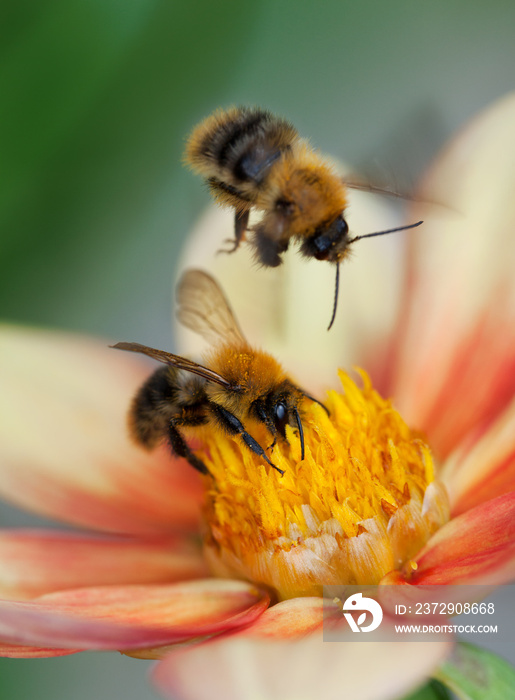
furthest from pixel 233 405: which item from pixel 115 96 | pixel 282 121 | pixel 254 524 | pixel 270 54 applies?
pixel 270 54

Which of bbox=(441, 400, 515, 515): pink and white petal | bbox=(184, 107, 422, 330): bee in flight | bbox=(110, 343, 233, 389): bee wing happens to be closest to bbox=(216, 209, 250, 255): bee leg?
bbox=(184, 107, 422, 330): bee in flight

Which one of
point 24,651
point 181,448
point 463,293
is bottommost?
point 24,651

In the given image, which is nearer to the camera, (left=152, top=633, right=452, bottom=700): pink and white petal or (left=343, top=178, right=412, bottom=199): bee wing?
(left=152, top=633, right=452, bottom=700): pink and white petal

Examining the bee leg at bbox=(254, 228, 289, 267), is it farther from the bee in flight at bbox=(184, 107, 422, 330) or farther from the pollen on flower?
the pollen on flower

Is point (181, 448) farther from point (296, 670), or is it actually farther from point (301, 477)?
point (296, 670)

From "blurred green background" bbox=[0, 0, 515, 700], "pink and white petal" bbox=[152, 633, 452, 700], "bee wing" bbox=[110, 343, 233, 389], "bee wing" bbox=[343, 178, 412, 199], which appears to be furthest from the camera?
"blurred green background" bbox=[0, 0, 515, 700]

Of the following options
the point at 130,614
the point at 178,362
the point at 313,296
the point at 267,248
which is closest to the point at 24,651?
the point at 130,614

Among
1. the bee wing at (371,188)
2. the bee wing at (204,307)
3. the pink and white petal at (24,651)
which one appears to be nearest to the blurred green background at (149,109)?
the bee wing at (371,188)
